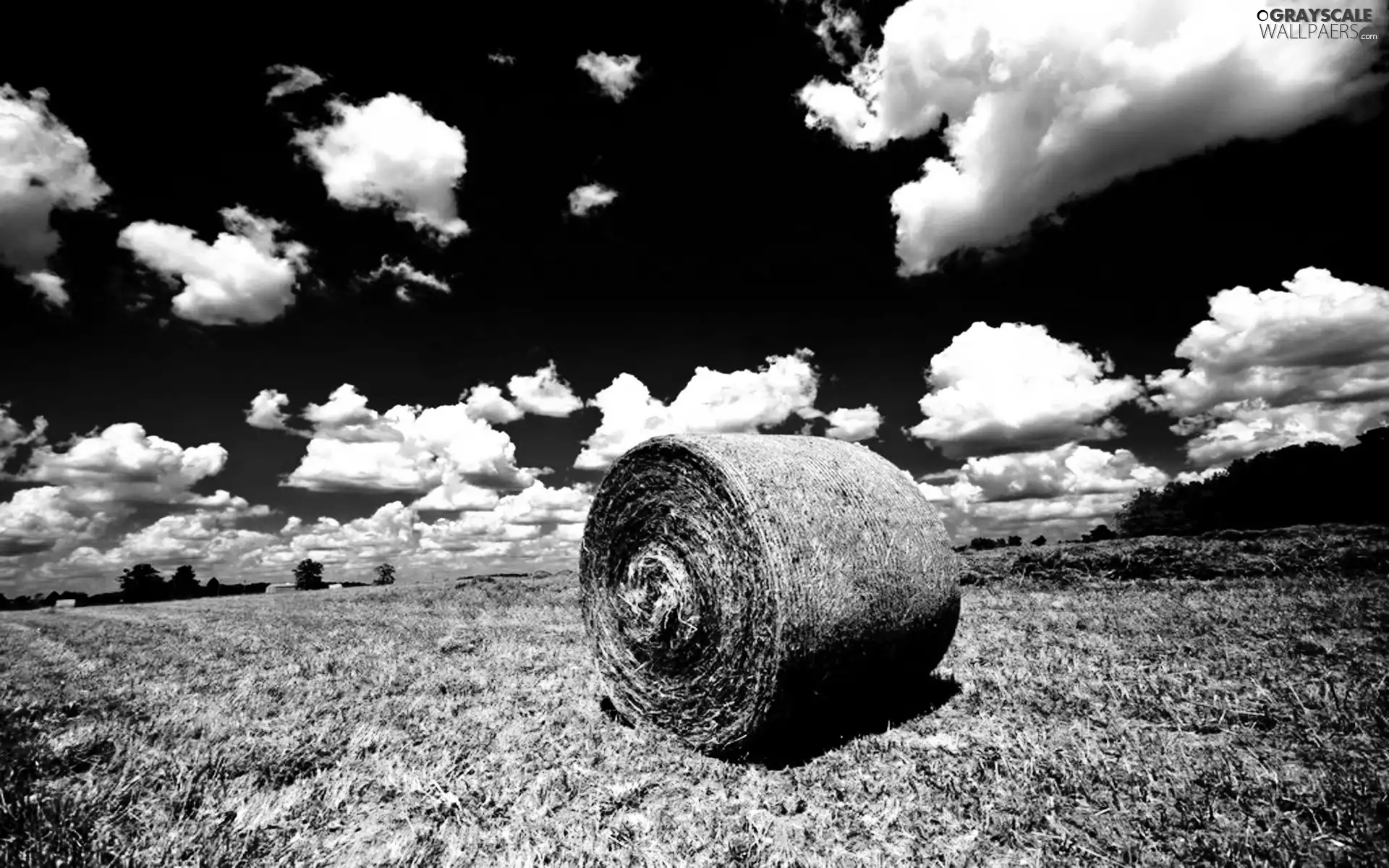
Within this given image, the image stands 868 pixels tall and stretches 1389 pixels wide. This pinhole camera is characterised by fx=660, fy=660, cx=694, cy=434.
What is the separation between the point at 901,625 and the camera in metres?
5.94

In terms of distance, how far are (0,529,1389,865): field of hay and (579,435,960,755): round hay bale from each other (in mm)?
456

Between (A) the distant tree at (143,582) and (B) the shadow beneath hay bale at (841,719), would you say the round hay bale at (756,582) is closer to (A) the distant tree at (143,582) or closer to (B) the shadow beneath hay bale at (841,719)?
(B) the shadow beneath hay bale at (841,719)

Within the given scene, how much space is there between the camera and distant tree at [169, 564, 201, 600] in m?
65.6

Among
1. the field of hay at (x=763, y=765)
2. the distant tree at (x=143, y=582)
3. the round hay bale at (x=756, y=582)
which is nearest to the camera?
the field of hay at (x=763, y=765)

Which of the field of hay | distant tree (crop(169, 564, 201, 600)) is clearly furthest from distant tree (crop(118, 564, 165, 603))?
the field of hay

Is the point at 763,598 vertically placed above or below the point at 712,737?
above

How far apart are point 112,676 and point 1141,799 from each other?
44.2 feet

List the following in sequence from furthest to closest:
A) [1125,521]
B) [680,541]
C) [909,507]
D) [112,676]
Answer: [1125,521]
[112,676]
[909,507]
[680,541]

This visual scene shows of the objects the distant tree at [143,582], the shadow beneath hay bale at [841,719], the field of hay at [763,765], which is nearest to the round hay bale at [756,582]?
the shadow beneath hay bale at [841,719]

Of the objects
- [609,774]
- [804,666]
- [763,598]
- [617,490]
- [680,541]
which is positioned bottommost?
[609,774]

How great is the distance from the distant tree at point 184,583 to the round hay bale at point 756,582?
2979 inches

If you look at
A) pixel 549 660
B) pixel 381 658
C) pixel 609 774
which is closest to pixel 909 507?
pixel 609 774

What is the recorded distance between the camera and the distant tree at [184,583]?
65.6 meters

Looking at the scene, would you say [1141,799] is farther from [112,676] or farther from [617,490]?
[112,676]
